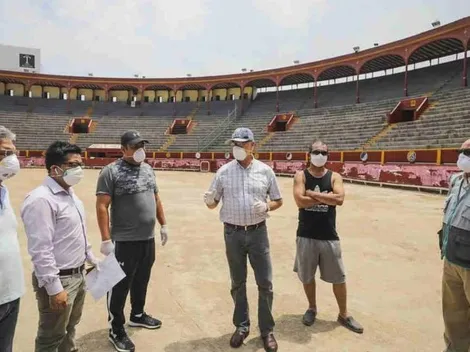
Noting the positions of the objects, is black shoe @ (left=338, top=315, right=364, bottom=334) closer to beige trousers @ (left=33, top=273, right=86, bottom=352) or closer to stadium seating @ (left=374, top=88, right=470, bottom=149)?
beige trousers @ (left=33, top=273, right=86, bottom=352)

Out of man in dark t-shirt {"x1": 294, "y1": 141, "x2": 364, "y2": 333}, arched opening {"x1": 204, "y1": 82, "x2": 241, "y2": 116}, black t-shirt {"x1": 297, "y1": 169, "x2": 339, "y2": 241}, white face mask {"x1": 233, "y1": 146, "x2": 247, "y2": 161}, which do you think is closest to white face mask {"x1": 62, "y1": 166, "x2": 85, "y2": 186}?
white face mask {"x1": 233, "y1": 146, "x2": 247, "y2": 161}

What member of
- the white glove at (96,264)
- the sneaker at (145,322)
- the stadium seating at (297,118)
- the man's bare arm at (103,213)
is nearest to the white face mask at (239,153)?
the man's bare arm at (103,213)

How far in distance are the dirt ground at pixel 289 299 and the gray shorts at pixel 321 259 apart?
1.53ft

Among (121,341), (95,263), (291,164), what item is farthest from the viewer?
(291,164)

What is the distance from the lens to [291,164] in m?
25.9

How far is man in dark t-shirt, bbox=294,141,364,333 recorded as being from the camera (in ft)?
11.3

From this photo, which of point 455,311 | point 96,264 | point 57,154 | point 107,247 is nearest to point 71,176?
point 57,154

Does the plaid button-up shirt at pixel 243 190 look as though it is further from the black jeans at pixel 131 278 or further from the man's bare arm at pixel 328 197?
the black jeans at pixel 131 278

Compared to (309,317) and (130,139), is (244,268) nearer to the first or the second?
(309,317)

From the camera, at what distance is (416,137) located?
20625 mm

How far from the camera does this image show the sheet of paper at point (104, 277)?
278 cm

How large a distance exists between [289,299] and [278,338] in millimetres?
919

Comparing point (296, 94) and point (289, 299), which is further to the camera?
point (296, 94)

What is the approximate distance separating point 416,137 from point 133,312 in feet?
68.6
